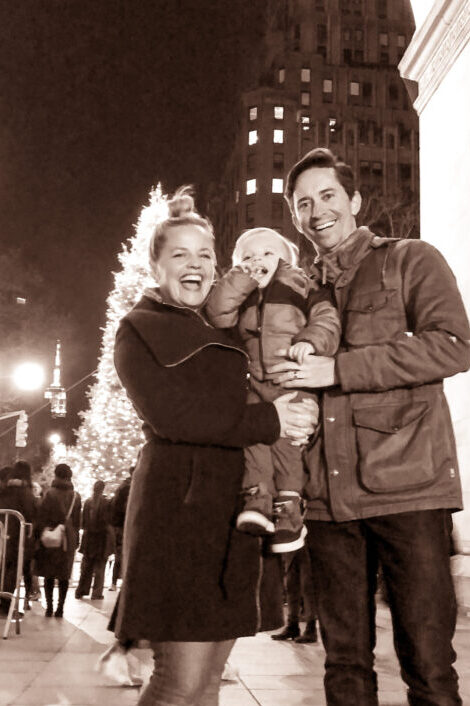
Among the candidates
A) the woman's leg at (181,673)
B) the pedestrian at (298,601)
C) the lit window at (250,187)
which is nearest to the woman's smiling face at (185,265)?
the woman's leg at (181,673)

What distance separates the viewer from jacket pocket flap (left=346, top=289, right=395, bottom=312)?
3.57 metres

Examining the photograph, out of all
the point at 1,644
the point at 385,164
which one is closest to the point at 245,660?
the point at 1,644

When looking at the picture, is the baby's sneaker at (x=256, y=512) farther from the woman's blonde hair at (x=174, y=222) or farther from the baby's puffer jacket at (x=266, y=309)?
the woman's blonde hair at (x=174, y=222)

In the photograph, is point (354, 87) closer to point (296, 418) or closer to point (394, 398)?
point (394, 398)

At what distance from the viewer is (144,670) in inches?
307

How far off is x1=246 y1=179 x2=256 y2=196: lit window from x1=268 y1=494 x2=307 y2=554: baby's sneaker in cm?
8164

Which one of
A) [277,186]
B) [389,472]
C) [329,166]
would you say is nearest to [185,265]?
[329,166]

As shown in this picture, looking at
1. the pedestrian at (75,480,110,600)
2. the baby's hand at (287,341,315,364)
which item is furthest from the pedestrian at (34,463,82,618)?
the baby's hand at (287,341,315,364)

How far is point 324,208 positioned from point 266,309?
1.72 ft

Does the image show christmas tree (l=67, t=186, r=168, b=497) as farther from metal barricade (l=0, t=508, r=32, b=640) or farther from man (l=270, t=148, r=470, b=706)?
man (l=270, t=148, r=470, b=706)

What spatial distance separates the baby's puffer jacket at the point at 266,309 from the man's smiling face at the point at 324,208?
230 mm

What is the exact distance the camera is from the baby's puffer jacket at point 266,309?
3885mm

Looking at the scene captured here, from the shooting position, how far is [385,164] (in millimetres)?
81750

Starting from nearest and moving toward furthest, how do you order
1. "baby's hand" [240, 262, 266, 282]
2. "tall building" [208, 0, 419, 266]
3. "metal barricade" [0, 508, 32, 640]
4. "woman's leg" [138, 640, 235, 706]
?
"woman's leg" [138, 640, 235, 706] → "baby's hand" [240, 262, 266, 282] → "metal barricade" [0, 508, 32, 640] → "tall building" [208, 0, 419, 266]
